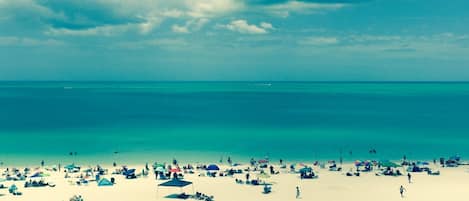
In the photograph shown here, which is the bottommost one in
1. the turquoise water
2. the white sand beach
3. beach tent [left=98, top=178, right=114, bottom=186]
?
the white sand beach

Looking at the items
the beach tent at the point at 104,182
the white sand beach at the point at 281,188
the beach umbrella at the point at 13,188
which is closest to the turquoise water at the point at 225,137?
the white sand beach at the point at 281,188

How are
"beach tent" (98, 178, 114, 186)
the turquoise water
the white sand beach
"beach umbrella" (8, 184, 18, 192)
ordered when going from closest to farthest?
the white sand beach
"beach umbrella" (8, 184, 18, 192)
"beach tent" (98, 178, 114, 186)
the turquoise water

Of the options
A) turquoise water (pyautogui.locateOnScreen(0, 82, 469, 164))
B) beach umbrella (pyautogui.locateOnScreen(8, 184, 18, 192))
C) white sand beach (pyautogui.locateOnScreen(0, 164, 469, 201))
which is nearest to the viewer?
white sand beach (pyautogui.locateOnScreen(0, 164, 469, 201))

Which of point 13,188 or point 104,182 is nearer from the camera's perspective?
point 13,188

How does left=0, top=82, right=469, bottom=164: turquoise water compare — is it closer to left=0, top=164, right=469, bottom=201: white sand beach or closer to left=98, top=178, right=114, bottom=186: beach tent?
left=0, top=164, right=469, bottom=201: white sand beach

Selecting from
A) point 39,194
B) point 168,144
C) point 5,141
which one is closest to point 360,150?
point 168,144

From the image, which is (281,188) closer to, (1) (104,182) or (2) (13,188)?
(1) (104,182)

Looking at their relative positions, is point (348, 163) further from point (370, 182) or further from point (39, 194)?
point (39, 194)

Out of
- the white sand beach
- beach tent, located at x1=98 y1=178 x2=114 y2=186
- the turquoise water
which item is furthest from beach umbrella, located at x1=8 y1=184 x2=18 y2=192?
the turquoise water

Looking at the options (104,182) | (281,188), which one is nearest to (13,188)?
(104,182)
